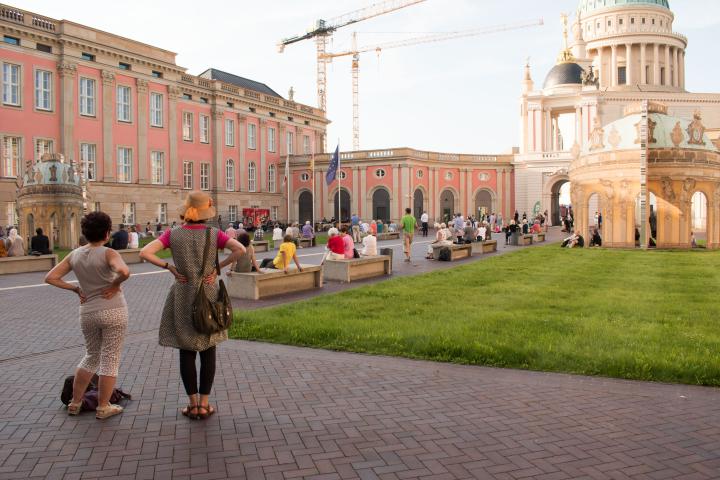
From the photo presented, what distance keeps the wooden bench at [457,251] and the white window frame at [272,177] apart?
139 ft

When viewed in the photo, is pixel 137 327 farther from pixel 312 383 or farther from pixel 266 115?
pixel 266 115

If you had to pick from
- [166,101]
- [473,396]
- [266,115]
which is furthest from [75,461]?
[266,115]

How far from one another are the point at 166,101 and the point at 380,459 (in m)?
50.5

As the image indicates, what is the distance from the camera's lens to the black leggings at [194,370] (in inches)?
232

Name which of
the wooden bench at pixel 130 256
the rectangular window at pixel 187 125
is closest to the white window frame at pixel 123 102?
the rectangular window at pixel 187 125

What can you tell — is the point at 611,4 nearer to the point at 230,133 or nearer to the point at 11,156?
the point at 230,133

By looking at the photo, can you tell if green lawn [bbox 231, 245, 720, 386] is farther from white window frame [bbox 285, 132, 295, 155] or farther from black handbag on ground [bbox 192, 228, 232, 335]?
white window frame [bbox 285, 132, 295, 155]

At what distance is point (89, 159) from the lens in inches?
1769

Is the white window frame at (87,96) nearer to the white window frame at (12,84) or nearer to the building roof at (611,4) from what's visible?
the white window frame at (12,84)

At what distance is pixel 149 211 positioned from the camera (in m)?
48.8

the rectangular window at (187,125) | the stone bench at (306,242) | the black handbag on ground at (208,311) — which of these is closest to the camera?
the black handbag on ground at (208,311)

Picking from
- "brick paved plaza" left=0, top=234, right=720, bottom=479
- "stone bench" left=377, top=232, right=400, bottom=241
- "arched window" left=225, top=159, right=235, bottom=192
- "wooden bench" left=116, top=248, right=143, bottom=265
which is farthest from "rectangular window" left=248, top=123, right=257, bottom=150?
"brick paved plaza" left=0, top=234, right=720, bottom=479

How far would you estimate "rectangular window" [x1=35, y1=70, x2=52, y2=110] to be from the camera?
136 ft

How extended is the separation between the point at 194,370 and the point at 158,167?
47837 millimetres
